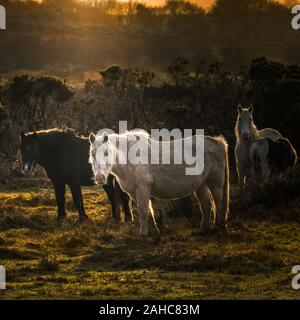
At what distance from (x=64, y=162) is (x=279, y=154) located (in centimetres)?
541


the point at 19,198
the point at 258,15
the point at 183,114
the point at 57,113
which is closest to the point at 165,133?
the point at 183,114

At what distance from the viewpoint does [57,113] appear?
3572 cm

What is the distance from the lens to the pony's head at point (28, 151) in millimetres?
14203

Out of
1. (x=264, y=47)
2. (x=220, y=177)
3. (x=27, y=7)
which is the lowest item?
(x=220, y=177)

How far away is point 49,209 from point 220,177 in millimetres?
5021

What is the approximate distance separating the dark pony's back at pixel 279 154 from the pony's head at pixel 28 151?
5683mm

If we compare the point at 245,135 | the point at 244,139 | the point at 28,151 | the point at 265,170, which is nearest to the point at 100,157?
the point at 28,151

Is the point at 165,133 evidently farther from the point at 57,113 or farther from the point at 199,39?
the point at 199,39

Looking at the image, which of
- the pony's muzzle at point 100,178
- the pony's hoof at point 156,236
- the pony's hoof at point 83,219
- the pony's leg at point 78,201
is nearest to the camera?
the pony's muzzle at point 100,178

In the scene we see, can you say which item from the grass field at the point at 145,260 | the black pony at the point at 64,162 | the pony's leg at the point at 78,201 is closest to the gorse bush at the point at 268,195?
the grass field at the point at 145,260

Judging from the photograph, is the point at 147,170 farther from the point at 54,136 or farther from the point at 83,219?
the point at 54,136

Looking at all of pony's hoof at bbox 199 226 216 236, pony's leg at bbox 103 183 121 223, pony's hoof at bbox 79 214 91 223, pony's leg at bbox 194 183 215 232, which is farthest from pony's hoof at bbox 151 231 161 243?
pony's hoof at bbox 79 214 91 223

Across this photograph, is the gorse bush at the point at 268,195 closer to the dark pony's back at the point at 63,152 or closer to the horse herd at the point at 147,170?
the horse herd at the point at 147,170

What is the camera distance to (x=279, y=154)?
17.1 metres
